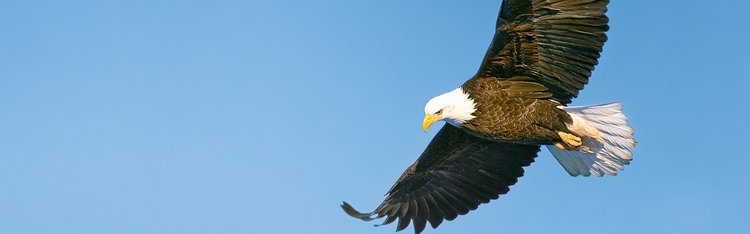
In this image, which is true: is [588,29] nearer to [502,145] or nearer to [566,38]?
[566,38]

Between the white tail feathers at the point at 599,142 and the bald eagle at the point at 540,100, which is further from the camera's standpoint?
the white tail feathers at the point at 599,142

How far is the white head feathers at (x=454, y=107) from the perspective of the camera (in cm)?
804

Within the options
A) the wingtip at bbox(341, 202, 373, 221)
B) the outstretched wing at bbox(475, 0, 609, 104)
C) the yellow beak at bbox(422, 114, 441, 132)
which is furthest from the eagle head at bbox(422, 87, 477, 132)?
the wingtip at bbox(341, 202, 373, 221)

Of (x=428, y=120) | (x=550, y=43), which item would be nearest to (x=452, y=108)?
(x=428, y=120)

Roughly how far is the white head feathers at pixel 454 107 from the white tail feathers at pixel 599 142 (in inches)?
28.4

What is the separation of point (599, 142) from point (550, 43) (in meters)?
1.12

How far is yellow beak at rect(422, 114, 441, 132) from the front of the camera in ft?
26.0

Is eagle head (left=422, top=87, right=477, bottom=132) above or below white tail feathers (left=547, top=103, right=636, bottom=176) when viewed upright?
above

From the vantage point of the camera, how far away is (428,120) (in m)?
7.98

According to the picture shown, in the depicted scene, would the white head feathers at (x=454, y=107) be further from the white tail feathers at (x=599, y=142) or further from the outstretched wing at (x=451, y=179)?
the outstretched wing at (x=451, y=179)

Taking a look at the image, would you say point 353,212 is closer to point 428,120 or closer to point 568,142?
point 428,120

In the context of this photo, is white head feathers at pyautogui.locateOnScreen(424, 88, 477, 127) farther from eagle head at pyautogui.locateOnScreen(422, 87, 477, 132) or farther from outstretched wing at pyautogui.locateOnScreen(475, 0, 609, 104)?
outstretched wing at pyautogui.locateOnScreen(475, 0, 609, 104)

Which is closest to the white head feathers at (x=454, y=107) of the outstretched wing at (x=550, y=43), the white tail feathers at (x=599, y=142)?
the outstretched wing at (x=550, y=43)

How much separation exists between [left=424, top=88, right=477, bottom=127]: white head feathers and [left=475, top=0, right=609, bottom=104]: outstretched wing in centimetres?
24
